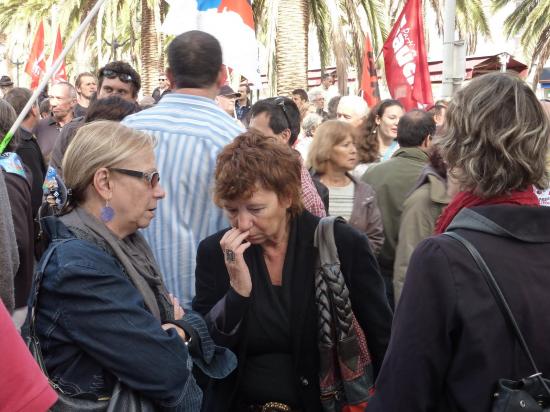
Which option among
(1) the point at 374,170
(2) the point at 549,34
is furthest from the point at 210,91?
(2) the point at 549,34

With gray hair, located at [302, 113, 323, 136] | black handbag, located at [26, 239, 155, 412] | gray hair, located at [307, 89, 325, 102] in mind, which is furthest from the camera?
gray hair, located at [307, 89, 325, 102]

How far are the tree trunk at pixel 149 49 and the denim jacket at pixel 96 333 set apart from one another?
60.2 feet

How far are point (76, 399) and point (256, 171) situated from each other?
1078mm

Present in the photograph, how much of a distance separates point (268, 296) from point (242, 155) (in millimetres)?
547

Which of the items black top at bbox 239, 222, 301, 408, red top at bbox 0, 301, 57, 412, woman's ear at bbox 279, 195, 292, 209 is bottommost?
black top at bbox 239, 222, 301, 408

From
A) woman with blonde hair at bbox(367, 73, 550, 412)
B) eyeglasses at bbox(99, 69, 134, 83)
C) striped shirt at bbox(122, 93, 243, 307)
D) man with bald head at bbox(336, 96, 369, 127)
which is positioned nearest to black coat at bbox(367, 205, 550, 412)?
woman with blonde hair at bbox(367, 73, 550, 412)

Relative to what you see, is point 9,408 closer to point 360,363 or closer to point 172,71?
point 360,363

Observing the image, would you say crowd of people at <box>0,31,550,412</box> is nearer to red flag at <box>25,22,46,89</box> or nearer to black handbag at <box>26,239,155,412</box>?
black handbag at <box>26,239,155,412</box>

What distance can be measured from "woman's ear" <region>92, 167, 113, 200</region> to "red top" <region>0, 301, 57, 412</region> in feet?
3.85

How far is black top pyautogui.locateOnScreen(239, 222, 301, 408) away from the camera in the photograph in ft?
9.38

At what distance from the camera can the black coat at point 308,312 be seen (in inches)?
111

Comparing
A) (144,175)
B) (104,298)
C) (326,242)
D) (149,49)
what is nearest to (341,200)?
(326,242)

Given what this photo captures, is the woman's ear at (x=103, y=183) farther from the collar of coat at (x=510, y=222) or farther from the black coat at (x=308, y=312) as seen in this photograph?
the collar of coat at (x=510, y=222)

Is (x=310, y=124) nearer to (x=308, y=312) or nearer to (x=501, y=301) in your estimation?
(x=308, y=312)
